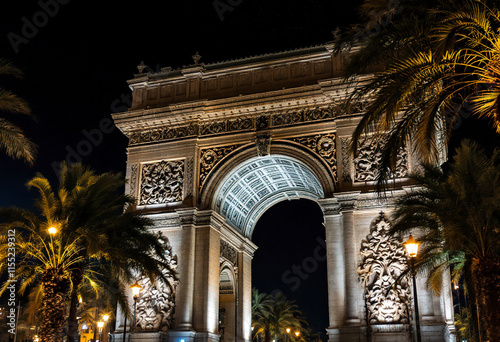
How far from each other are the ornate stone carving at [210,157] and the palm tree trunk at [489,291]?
15251 millimetres

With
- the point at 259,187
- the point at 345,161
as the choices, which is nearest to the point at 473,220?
the point at 345,161

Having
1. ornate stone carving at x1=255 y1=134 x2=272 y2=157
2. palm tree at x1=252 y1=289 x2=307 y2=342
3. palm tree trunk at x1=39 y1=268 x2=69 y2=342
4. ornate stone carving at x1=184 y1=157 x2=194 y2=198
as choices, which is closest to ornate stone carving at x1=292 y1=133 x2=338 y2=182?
ornate stone carving at x1=255 y1=134 x2=272 y2=157

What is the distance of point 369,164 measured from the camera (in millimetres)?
27109

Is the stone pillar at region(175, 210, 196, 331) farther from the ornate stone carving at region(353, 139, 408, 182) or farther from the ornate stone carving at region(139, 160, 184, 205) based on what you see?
the ornate stone carving at region(353, 139, 408, 182)

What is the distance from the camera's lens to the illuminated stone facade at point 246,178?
25.3 m

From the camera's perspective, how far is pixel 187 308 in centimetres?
2752

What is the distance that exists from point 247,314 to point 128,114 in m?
14.2

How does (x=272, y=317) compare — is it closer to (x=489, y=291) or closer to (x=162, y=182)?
(x=162, y=182)

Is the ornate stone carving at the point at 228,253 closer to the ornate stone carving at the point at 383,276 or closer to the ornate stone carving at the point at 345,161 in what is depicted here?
the ornate stone carving at the point at 345,161

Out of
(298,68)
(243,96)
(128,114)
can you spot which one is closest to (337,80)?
(298,68)

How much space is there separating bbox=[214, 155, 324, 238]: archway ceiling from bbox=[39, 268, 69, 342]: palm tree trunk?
37.9ft

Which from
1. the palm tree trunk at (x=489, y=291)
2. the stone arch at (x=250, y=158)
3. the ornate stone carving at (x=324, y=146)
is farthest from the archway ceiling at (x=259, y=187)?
the palm tree trunk at (x=489, y=291)

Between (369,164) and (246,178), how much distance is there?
7.98 metres

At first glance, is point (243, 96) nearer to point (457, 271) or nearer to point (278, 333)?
point (457, 271)
